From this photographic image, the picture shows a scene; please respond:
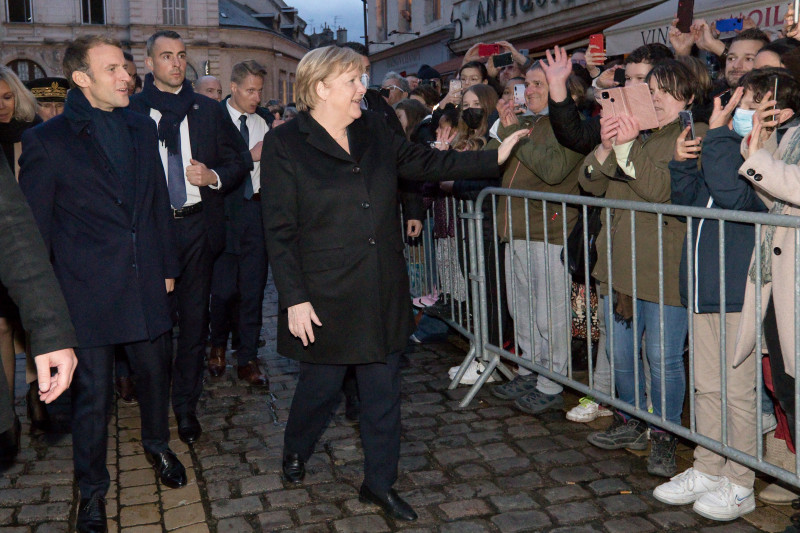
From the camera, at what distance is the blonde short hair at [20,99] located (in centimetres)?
565

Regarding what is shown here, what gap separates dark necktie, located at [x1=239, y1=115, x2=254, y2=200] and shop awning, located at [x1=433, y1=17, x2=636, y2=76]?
367 inches

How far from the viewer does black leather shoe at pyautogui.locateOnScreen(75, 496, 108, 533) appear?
4055 mm

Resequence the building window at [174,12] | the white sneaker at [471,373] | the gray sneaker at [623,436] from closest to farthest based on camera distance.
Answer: the gray sneaker at [623,436]
the white sneaker at [471,373]
the building window at [174,12]

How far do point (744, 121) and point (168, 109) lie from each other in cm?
343

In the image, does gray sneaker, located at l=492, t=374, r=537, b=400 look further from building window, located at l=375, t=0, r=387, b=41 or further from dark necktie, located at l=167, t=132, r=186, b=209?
building window, located at l=375, t=0, r=387, b=41

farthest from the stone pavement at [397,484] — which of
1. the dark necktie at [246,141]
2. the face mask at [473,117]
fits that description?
the face mask at [473,117]

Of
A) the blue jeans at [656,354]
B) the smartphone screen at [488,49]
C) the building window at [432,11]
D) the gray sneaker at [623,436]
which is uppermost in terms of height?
the building window at [432,11]

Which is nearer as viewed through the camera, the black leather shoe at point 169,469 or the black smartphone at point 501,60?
the black leather shoe at point 169,469

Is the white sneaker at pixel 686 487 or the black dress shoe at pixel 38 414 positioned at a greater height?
the black dress shoe at pixel 38 414

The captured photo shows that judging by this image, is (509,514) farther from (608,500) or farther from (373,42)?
(373,42)

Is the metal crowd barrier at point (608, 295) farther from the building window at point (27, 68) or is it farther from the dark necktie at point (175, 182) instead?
the building window at point (27, 68)

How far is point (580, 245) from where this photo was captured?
4961 millimetres

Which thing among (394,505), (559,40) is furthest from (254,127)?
(559,40)

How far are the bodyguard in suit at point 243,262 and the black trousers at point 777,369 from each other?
12.8 ft
